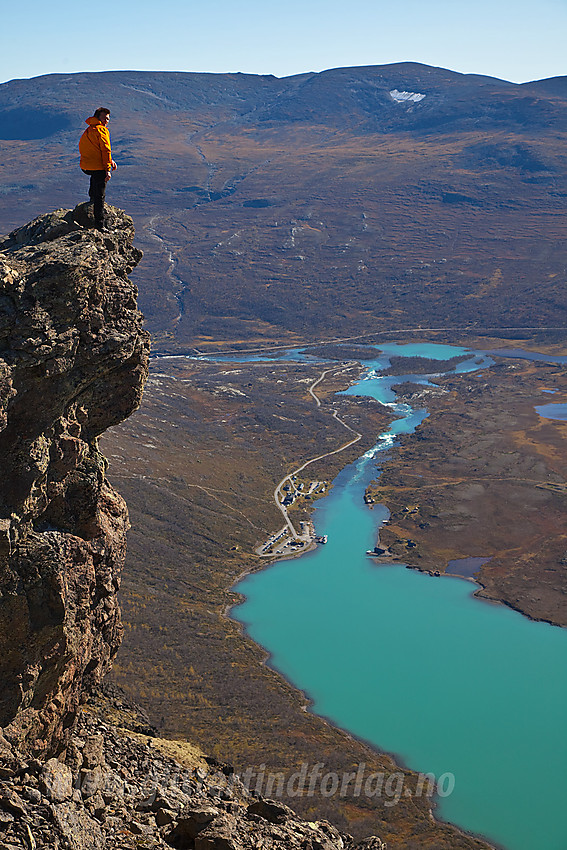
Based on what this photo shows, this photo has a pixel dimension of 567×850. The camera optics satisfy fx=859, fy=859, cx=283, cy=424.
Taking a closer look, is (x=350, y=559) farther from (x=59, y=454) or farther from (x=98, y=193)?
(x=59, y=454)

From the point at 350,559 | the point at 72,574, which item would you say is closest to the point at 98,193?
the point at 72,574

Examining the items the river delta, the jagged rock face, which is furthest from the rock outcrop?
the river delta

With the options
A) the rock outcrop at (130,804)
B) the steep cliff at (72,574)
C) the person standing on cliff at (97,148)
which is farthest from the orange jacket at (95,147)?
the rock outcrop at (130,804)

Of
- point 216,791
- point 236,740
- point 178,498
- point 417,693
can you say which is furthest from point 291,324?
point 216,791

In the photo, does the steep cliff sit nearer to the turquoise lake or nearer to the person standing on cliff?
the person standing on cliff

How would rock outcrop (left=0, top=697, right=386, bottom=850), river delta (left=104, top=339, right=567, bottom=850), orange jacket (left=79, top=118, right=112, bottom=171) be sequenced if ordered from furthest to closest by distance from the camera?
river delta (left=104, top=339, right=567, bottom=850) < orange jacket (left=79, top=118, right=112, bottom=171) < rock outcrop (left=0, top=697, right=386, bottom=850)

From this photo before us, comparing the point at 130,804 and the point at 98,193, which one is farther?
the point at 98,193
